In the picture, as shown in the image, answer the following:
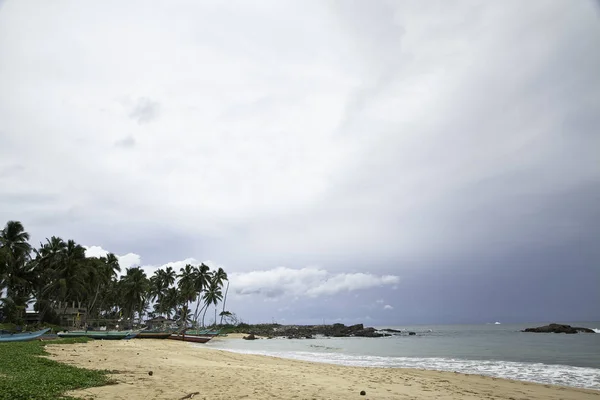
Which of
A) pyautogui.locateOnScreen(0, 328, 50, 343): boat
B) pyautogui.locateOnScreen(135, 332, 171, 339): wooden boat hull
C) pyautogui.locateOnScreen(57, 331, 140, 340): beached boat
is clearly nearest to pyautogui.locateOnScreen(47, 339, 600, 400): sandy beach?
pyautogui.locateOnScreen(0, 328, 50, 343): boat

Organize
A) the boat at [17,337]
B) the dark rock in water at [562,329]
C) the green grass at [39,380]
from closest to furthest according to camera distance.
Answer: the green grass at [39,380] < the boat at [17,337] < the dark rock in water at [562,329]

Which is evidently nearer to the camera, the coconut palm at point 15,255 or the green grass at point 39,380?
the green grass at point 39,380

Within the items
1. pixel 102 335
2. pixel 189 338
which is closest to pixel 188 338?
pixel 189 338

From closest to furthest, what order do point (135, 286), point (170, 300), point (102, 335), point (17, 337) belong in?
point (17, 337) → point (102, 335) → point (135, 286) → point (170, 300)

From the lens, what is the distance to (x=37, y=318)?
201ft

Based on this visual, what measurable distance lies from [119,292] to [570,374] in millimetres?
83412

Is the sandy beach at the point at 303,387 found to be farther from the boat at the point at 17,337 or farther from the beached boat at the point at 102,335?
the beached boat at the point at 102,335

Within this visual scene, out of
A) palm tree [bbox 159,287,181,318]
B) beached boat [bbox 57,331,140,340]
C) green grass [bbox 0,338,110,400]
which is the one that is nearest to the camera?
green grass [bbox 0,338,110,400]

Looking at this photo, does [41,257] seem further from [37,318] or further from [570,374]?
[570,374]

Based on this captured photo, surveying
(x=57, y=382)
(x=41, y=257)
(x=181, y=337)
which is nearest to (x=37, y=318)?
(x=41, y=257)

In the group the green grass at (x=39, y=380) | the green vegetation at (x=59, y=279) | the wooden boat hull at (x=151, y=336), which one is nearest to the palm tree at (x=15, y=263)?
the green vegetation at (x=59, y=279)

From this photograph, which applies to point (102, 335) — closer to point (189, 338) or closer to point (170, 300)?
point (189, 338)

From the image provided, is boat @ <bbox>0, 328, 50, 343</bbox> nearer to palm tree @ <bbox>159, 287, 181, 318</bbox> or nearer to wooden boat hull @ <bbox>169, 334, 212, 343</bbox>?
wooden boat hull @ <bbox>169, 334, 212, 343</bbox>

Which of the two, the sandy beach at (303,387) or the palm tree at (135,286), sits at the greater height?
the palm tree at (135,286)
